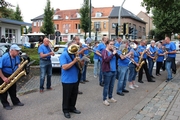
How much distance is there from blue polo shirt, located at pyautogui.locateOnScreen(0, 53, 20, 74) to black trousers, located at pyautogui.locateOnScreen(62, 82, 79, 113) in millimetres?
1660

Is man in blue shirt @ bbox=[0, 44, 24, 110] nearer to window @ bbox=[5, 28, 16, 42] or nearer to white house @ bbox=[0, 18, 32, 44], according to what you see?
white house @ bbox=[0, 18, 32, 44]

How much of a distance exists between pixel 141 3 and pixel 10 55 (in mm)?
11658

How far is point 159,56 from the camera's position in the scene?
10469mm

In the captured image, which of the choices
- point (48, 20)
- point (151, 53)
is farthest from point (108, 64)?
point (48, 20)

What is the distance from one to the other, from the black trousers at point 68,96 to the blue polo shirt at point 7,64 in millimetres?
1660

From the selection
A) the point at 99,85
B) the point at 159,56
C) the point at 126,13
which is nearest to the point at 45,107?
the point at 99,85

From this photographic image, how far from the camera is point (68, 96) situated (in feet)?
16.8

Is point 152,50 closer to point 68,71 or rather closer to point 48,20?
point 68,71

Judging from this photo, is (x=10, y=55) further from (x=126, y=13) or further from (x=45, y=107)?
(x=126, y=13)

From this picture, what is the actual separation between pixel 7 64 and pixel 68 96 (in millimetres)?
1918

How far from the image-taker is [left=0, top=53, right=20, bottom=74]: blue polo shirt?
5551 millimetres

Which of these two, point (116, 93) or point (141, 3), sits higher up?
point (141, 3)

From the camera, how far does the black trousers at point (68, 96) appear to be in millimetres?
5051

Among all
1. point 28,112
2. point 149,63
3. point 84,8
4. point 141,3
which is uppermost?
point 84,8
